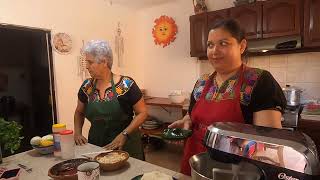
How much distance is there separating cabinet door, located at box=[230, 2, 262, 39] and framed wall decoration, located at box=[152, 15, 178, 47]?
112 centimetres

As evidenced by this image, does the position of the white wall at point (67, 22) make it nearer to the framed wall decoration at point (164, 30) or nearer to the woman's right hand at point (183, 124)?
the framed wall decoration at point (164, 30)

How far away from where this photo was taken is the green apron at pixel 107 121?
1.67 meters

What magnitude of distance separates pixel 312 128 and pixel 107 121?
1.88 metres

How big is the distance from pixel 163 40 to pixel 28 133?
7.59 feet

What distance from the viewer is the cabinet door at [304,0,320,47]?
7.69 feet

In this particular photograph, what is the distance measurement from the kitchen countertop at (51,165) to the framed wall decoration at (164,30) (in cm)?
262

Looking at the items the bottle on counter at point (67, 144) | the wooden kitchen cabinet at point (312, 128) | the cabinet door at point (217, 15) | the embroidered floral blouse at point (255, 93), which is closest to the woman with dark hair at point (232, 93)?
the embroidered floral blouse at point (255, 93)

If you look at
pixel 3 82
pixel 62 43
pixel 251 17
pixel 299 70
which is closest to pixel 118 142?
pixel 3 82

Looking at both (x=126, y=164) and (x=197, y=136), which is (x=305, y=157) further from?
(x=126, y=164)

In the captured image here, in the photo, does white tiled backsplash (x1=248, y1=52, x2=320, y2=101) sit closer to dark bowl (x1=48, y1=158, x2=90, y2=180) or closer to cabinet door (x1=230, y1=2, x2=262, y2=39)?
cabinet door (x1=230, y1=2, x2=262, y2=39)

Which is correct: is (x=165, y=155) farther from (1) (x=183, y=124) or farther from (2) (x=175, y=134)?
(2) (x=175, y=134)

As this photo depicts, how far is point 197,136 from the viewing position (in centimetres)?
127

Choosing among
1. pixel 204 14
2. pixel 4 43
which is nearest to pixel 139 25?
pixel 204 14

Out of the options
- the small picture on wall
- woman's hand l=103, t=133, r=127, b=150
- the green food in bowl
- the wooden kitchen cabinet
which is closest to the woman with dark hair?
the green food in bowl
